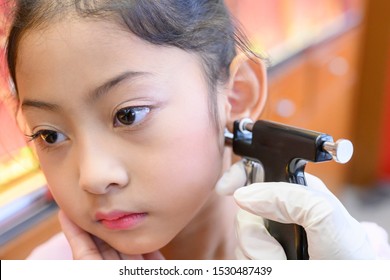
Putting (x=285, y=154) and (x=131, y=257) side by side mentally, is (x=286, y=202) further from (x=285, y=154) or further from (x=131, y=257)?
(x=131, y=257)

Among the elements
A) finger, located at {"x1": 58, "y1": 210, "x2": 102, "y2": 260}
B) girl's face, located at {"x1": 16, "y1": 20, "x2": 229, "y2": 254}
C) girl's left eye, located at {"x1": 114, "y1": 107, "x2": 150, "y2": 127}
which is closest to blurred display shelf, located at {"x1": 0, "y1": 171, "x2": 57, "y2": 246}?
finger, located at {"x1": 58, "y1": 210, "x2": 102, "y2": 260}

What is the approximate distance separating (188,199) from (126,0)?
269 millimetres

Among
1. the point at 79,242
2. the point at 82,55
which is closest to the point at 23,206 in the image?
the point at 79,242

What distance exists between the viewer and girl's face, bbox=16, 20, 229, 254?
68 centimetres

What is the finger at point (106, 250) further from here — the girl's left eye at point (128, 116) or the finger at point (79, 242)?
the girl's left eye at point (128, 116)

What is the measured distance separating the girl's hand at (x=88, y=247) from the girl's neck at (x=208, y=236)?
0.08 meters

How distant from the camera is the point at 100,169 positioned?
69 cm

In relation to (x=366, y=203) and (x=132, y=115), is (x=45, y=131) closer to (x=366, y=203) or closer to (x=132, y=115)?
(x=132, y=115)

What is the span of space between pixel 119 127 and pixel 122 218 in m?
0.12

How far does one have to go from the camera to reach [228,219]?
950 mm

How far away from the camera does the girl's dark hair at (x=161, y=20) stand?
0.69m

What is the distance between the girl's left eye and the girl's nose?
0.03 meters

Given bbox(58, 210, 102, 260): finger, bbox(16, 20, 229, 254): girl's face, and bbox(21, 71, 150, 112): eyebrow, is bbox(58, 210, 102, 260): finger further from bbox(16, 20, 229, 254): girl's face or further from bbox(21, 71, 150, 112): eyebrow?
bbox(21, 71, 150, 112): eyebrow
